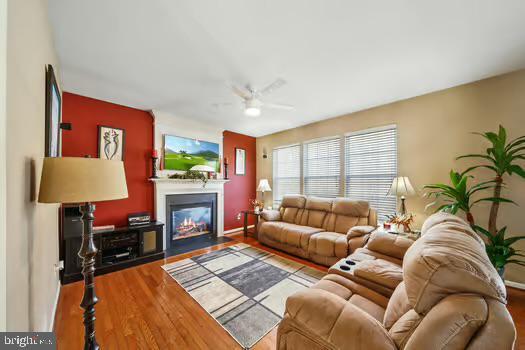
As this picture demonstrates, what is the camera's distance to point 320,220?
3.75 meters

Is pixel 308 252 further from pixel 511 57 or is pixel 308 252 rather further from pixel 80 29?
pixel 80 29

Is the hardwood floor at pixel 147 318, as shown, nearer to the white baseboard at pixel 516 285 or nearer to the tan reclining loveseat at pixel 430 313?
the white baseboard at pixel 516 285

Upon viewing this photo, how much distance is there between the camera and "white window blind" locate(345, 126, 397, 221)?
336 centimetres

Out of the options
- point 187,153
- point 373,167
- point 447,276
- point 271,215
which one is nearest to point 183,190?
point 187,153

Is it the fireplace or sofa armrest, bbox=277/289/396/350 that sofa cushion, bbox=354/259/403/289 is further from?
the fireplace

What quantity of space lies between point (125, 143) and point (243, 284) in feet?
10.1

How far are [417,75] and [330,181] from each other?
227 centimetres

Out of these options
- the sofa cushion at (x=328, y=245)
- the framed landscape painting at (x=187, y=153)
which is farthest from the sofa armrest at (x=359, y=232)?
the framed landscape painting at (x=187, y=153)

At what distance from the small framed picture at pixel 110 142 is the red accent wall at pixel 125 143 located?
57mm

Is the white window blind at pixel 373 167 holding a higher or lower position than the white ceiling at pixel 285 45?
lower

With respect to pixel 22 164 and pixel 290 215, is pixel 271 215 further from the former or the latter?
pixel 22 164

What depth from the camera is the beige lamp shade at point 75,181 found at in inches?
37.4

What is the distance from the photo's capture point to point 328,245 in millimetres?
2928

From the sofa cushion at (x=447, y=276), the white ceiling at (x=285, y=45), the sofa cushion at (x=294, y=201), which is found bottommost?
the sofa cushion at (x=294, y=201)
